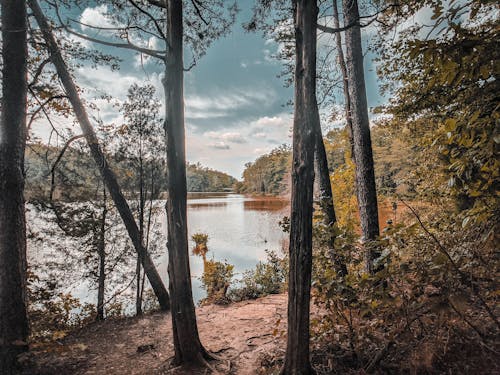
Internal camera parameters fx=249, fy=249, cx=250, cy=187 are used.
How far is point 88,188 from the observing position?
6.27m

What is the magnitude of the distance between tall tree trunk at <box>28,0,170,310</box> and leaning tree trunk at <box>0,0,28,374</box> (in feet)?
5.58

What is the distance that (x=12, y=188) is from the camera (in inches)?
118

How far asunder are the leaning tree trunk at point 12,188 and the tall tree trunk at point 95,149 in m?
1.70

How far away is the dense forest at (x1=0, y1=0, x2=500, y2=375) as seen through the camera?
1.74 m

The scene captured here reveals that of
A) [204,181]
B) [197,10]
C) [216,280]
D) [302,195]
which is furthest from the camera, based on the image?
[204,181]

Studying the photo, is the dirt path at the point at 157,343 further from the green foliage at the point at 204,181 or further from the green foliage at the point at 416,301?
the green foliage at the point at 204,181

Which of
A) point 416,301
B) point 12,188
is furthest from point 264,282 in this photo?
point 12,188

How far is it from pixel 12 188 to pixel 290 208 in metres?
3.30

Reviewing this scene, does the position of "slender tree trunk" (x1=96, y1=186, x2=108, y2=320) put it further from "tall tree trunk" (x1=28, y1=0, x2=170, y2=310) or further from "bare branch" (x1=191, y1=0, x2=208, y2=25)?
"bare branch" (x1=191, y1=0, x2=208, y2=25)

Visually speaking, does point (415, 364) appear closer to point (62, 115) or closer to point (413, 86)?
point (413, 86)

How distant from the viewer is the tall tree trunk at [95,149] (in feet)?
15.7

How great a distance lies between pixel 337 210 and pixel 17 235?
25.2 ft

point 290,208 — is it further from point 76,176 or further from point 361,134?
point 76,176

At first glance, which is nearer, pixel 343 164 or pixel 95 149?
pixel 95 149
